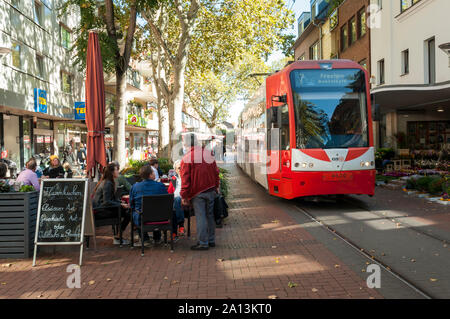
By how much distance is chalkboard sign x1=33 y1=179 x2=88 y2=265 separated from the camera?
648 centimetres

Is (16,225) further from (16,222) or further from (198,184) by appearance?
(198,184)

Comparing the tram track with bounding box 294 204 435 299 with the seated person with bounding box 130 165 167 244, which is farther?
the seated person with bounding box 130 165 167 244

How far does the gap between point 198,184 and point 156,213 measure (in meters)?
0.79

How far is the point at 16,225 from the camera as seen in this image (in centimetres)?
660

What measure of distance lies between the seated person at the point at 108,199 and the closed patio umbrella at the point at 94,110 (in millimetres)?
735

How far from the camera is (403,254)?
21.4 ft

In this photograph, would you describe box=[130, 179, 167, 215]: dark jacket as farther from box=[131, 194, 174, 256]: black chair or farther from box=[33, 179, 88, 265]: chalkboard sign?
box=[33, 179, 88, 265]: chalkboard sign

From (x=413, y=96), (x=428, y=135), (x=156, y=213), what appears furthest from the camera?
(x=428, y=135)

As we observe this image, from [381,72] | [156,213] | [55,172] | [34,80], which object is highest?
[381,72]

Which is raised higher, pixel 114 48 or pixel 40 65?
pixel 40 65

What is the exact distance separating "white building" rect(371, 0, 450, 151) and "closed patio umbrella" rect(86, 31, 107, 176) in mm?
10581

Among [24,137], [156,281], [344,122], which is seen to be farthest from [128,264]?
[24,137]

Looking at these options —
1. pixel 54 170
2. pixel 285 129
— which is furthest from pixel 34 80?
pixel 285 129

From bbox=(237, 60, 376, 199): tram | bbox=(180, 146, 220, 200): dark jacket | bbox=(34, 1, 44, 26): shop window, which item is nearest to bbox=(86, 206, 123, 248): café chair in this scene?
bbox=(180, 146, 220, 200): dark jacket
